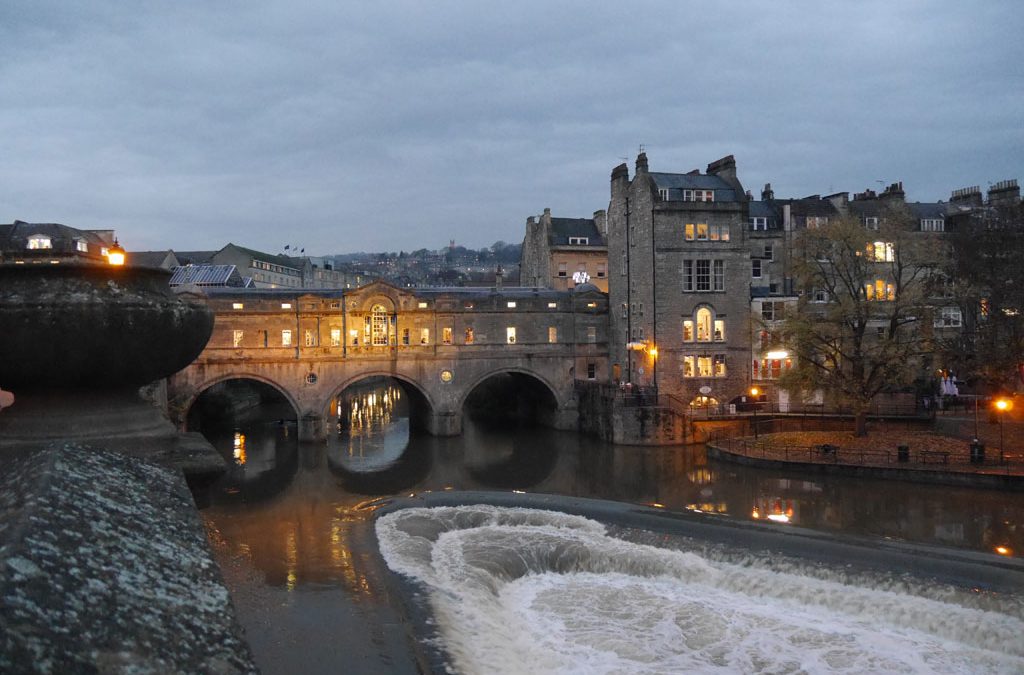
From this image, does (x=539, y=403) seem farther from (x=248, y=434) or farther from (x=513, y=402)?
(x=248, y=434)

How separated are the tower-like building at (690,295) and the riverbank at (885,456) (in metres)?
6.78

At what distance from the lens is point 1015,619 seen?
18.0m

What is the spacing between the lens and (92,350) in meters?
6.12

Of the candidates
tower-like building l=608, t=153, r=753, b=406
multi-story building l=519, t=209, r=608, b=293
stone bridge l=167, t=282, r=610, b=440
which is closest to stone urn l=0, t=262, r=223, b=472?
stone bridge l=167, t=282, r=610, b=440

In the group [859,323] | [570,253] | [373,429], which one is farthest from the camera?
[570,253]

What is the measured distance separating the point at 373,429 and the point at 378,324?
1002cm

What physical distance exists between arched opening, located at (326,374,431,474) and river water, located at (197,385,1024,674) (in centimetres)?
593

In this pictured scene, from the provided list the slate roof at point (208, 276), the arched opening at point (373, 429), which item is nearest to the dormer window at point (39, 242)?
the slate roof at point (208, 276)

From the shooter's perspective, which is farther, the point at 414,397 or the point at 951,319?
the point at 414,397

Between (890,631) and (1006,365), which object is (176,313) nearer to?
(890,631)

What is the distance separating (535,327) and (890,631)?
38.2 meters

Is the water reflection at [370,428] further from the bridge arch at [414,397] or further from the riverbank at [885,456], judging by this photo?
the riverbank at [885,456]

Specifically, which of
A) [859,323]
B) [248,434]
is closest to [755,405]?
[859,323]

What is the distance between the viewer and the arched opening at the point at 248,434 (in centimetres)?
3682
